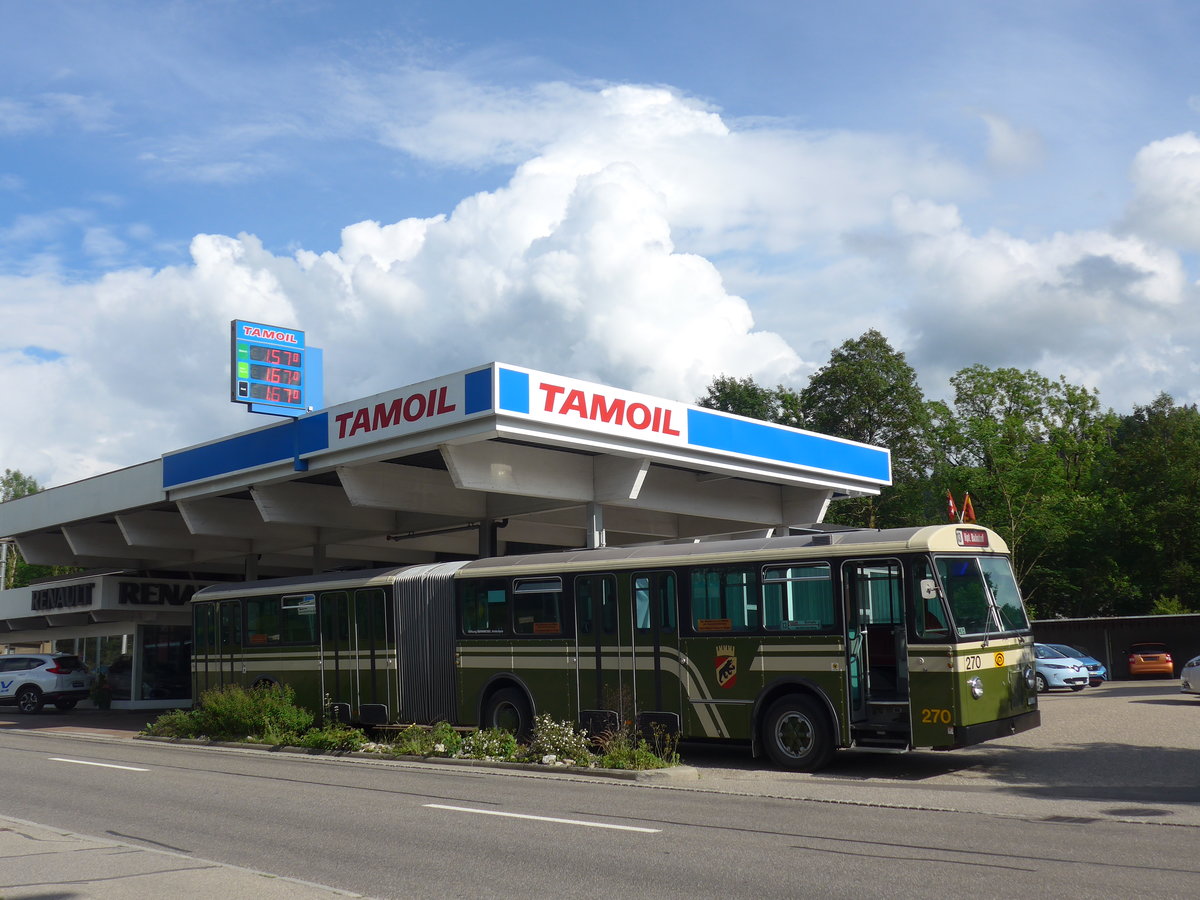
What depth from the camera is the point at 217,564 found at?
137 feet

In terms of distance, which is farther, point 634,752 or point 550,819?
point 634,752

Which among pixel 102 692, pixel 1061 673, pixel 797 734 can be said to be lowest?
pixel 102 692

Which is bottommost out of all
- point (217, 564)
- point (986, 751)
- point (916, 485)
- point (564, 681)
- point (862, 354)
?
point (986, 751)

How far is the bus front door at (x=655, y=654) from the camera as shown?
16.6 meters

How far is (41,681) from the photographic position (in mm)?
37094

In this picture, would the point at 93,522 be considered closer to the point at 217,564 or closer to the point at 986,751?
the point at 217,564

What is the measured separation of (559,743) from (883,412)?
4824 centimetres

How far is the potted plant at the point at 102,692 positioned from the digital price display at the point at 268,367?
53.8 ft

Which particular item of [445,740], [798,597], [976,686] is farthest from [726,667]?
[445,740]

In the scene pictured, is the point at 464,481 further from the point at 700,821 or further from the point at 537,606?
the point at 700,821

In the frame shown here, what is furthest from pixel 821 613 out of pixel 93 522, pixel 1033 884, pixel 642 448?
pixel 93 522

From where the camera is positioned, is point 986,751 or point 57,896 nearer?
point 57,896

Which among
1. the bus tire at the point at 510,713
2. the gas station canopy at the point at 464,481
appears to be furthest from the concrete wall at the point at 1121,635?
the bus tire at the point at 510,713

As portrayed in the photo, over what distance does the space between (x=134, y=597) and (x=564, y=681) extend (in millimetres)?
25461
